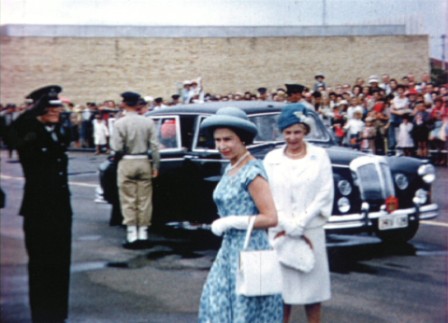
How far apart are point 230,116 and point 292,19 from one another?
8.82 ft

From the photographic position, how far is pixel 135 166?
7645 millimetres

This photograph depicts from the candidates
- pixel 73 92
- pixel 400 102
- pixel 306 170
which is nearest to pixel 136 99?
pixel 306 170

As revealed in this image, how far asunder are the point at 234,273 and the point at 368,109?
22.4 ft

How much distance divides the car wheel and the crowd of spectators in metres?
1.31

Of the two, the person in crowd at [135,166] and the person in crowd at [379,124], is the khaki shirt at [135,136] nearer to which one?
the person in crowd at [135,166]

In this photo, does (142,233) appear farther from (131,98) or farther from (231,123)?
(231,123)

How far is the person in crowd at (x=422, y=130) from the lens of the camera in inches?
489

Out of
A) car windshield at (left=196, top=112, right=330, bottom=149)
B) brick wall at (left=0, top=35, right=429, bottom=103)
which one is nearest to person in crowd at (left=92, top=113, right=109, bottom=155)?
brick wall at (left=0, top=35, right=429, bottom=103)

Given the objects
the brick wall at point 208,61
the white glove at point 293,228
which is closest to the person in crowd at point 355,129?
the brick wall at point 208,61

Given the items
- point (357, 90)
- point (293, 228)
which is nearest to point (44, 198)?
point (293, 228)

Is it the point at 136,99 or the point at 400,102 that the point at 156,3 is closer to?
the point at 136,99

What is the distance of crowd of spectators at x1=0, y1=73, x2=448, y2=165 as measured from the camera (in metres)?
8.40

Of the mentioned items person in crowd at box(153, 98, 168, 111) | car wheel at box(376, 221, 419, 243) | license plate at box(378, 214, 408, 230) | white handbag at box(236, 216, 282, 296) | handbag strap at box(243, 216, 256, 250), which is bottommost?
car wheel at box(376, 221, 419, 243)

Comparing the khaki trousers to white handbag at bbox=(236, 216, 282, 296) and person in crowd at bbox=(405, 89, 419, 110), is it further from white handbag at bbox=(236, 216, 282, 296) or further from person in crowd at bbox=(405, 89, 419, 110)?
person in crowd at bbox=(405, 89, 419, 110)
